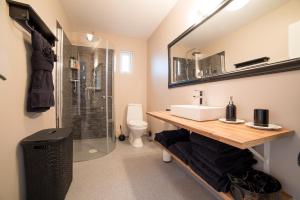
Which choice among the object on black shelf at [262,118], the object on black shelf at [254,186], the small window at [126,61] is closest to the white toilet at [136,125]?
the small window at [126,61]

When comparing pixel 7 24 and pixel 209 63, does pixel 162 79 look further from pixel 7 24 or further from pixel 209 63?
pixel 7 24

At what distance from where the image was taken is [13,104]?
1031 mm

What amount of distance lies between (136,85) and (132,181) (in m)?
2.16

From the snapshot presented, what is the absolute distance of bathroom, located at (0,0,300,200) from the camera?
935mm

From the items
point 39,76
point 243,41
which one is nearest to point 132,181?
point 39,76

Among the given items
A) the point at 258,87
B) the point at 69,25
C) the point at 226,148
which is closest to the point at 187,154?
the point at 226,148

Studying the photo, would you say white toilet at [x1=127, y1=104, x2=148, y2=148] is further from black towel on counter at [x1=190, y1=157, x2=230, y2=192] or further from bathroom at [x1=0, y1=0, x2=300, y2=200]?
black towel on counter at [x1=190, y1=157, x2=230, y2=192]

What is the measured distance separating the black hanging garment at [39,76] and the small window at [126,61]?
6.36 ft

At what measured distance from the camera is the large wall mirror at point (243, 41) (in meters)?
0.88

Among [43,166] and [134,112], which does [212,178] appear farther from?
[134,112]

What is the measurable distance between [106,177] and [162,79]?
1775mm

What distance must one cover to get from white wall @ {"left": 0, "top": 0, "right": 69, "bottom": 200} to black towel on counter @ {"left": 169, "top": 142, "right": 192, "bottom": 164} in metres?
1.37

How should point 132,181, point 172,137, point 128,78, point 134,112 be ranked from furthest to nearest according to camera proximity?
point 128,78 < point 134,112 < point 172,137 < point 132,181

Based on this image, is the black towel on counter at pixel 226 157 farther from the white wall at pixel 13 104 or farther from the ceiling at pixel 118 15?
the ceiling at pixel 118 15
